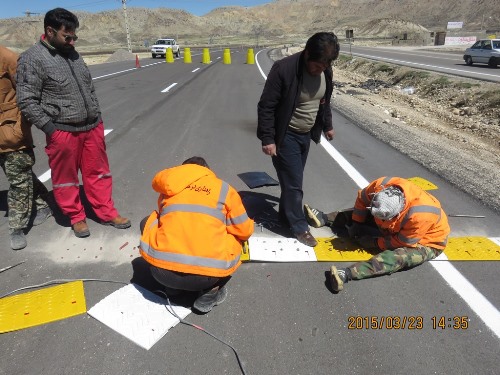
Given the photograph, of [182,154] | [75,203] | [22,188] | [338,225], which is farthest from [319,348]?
[182,154]

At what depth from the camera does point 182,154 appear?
6359 millimetres

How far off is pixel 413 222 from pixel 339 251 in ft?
2.47

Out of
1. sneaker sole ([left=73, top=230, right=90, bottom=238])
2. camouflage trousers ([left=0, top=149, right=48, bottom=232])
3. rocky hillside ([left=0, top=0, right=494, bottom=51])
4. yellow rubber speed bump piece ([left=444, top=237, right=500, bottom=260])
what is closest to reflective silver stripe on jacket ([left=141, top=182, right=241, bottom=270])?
sneaker sole ([left=73, top=230, right=90, bottom=238])

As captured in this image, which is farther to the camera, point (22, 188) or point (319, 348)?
point (22, 188)

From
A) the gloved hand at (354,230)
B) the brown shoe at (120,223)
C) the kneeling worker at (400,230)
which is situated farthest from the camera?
the brown shoe at (120,223)

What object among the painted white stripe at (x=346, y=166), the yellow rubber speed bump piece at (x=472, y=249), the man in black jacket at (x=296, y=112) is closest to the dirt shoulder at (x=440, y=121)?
the yellow rubber speed bump piece at (x=472, y=249)

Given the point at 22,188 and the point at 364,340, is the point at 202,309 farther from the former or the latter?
the point at 22,188

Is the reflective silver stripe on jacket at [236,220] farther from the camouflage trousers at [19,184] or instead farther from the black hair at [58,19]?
the camouflage trousers at [19,184]

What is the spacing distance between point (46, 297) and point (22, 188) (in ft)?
4.10

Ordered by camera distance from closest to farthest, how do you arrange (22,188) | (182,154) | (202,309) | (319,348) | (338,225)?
(319,348)
(202,309)
(22,188)
(338,225)
(182,154)

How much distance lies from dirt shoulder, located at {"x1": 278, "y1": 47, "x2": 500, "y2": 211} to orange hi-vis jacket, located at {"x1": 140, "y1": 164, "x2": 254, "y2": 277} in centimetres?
372

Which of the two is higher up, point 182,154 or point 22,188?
point 22,188

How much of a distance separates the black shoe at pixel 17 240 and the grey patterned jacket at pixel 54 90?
110cm

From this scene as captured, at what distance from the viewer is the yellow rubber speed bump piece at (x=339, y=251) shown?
11.4ft
